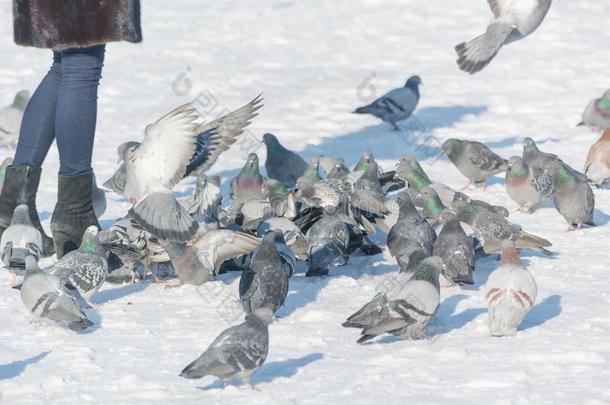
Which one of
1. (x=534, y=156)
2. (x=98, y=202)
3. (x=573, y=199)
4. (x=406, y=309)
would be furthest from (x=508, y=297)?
(x=534, y=156)

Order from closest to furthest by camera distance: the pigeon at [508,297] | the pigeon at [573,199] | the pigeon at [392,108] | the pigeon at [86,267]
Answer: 1. the pigeon at [508,297]
2. the pigeon at [86,267]
3. the pigeon at [573,199]
4. the pigeon at [392,108]

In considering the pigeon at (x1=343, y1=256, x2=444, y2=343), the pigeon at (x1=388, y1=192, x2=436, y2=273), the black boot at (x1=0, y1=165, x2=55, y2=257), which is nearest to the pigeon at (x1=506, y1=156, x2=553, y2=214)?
the pigeon at (x1=388, y1=192, x2=436, y2=273)

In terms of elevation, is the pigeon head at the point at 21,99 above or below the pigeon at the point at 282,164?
above

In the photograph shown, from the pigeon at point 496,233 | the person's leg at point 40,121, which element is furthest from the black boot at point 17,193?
the pigeon at point 496,233

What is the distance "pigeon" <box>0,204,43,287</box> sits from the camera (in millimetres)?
6664

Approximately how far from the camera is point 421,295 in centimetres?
595

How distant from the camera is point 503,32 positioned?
950 cm

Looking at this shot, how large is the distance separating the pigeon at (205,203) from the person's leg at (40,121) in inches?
37.8

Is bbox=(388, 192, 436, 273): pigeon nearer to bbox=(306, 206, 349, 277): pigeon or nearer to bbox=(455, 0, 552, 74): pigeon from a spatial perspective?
bbox=(306, 206, 349, 277): pigeon

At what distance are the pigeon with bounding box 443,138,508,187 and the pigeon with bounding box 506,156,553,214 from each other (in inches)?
16.7

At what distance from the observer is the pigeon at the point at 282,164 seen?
971cm

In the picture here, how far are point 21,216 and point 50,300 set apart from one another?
4.07 ft

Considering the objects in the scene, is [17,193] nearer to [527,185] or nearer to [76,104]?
[76,104]

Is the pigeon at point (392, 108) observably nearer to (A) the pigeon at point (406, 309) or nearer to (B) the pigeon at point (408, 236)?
(B) the pigeon at point (408, 236)
